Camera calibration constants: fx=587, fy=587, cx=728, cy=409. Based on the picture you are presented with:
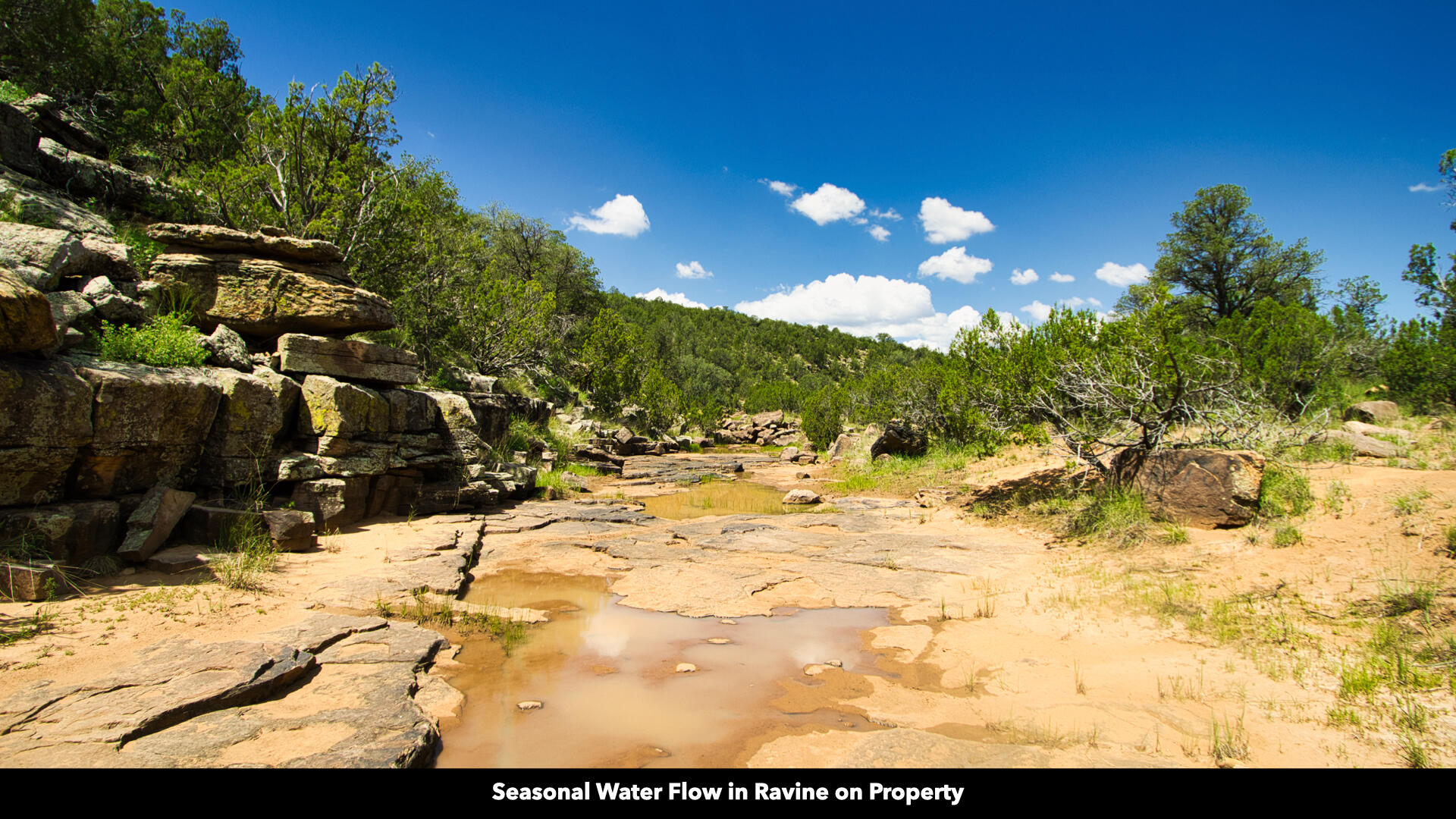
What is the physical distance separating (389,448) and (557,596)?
217 inches

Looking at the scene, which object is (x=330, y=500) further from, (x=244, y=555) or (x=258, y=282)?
(x=258, y=282)

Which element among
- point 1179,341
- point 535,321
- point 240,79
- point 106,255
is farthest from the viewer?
point 240,79

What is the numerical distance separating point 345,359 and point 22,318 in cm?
490

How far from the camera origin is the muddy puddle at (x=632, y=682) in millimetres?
3641

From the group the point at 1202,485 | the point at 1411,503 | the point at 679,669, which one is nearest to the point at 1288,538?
the point at 1411,503

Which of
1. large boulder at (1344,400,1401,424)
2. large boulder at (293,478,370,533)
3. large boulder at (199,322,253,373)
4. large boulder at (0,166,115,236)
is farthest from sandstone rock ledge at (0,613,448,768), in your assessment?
large boulder at (1344,400,1401,424)

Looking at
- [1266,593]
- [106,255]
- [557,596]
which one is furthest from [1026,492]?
→ [106,255]

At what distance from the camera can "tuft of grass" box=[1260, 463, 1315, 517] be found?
24.8ft

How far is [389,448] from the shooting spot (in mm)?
10570

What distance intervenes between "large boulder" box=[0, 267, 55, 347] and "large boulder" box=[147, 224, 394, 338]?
13.9 feet

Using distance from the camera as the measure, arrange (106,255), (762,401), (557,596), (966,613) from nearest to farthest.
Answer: (966,613) < (557,596) < (106,255) < (762,401)

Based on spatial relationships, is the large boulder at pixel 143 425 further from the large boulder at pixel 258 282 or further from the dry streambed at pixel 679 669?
the large boulder at pixel 258 282
